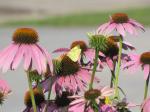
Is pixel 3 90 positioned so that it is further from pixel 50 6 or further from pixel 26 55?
pixel 50 6

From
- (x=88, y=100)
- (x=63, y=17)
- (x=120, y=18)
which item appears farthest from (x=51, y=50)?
(x=88, y=100)

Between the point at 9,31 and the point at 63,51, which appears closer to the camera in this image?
the point at 63,51

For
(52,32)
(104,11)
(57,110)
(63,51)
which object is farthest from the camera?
(104,11)

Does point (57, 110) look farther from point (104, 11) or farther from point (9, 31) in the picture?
point (104, 11)

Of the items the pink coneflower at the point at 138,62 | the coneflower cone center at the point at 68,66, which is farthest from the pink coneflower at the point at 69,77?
the pink coneflower at the point at 138,62

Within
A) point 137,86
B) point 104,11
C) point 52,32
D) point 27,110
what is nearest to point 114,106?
point 27,110

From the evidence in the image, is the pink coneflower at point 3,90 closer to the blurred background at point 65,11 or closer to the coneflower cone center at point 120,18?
the coneflower cone center at point 120,18

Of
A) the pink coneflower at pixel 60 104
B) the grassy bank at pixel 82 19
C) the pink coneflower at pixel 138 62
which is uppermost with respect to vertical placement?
the pink coneflower at pixel 138 62
